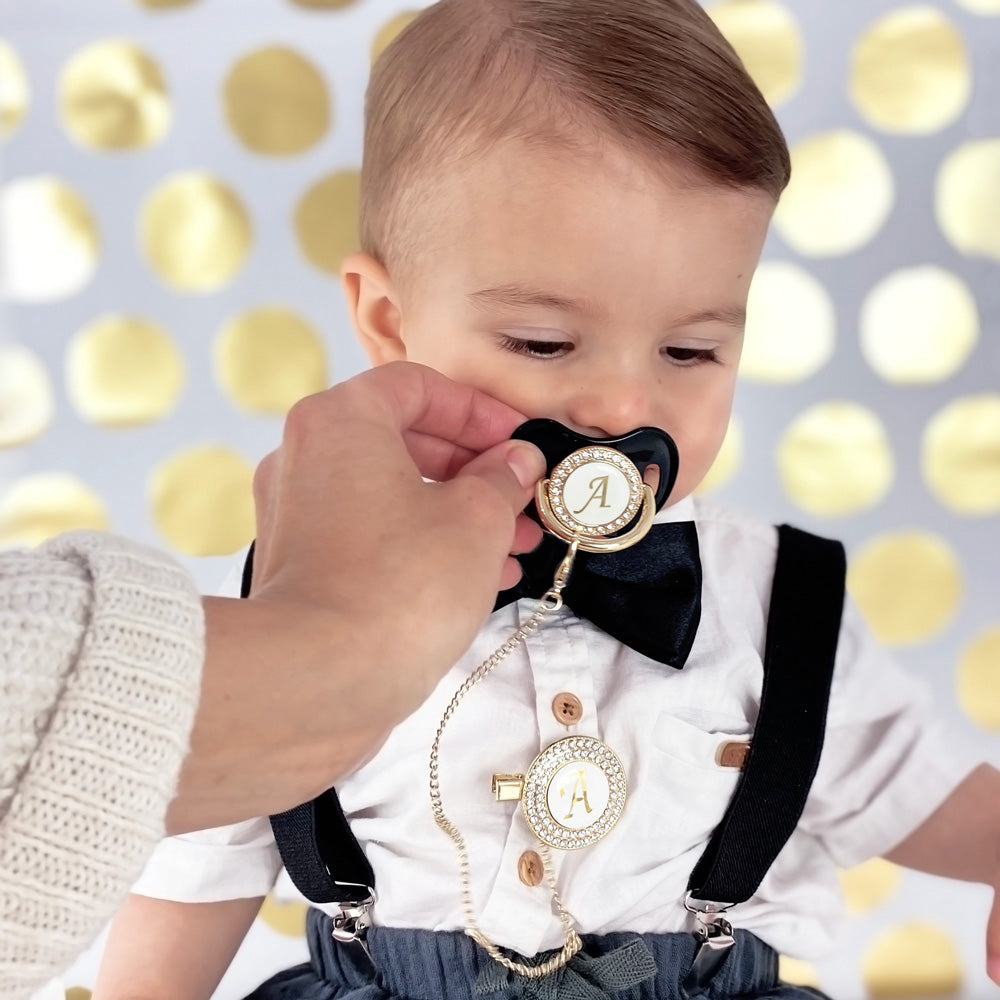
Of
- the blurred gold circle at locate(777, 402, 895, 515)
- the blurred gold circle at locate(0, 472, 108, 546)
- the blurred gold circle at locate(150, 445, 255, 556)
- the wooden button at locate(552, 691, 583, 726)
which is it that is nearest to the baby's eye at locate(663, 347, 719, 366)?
the wooden button at locate(552, 691, 583, 726)

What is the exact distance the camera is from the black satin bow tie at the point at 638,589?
834 millimetres

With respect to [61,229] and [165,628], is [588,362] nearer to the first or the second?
[165,628]

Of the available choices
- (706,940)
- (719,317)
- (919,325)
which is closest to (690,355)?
(719,317)

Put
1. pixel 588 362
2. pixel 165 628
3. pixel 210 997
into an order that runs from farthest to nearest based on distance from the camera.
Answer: pixel 210 997
pixel 588 362
pixel 165 628

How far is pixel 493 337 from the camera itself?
2.67 feet

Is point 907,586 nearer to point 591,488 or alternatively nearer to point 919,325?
point 919,325

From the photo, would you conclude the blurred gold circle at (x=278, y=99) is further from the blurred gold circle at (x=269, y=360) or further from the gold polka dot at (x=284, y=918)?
the gold polka dot at (x=284, y=918)

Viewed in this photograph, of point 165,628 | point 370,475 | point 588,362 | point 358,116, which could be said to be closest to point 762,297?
point 358,116

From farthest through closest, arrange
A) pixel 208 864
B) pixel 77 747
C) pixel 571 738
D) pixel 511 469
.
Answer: pixel 208 864 < pixel 571 738 < pixel 511 469 < pixel 77 747

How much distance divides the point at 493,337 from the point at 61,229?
2.10 ft

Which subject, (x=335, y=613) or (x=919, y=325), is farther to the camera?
(x=919, y=325)

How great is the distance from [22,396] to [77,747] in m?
0.86

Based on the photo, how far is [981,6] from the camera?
124 centimetres

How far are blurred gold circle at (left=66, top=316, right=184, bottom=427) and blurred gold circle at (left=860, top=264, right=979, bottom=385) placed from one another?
0.67 meters
